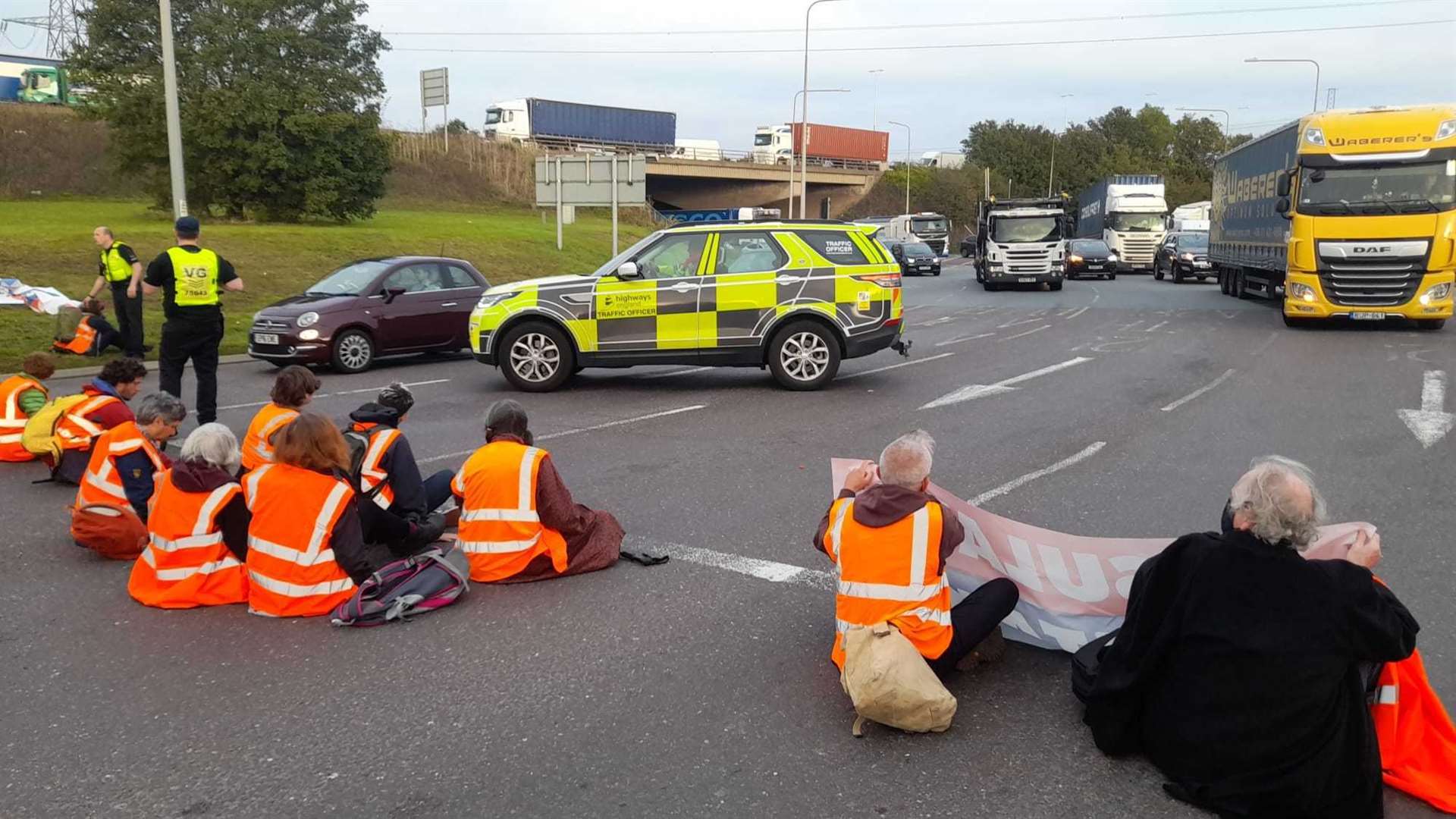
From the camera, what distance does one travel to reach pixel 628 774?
12.5ft

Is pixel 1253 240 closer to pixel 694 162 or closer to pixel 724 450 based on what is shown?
pixel 724 450

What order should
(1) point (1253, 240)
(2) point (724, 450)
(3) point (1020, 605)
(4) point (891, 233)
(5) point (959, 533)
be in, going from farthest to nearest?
(4) point (891, 233), (1) point (1253, 240), (2) point (724, 450), (3) point (1020, 605), (5) point (959, 533)

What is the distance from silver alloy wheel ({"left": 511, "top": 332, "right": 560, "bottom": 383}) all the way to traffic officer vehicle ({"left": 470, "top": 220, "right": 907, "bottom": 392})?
0.01 m

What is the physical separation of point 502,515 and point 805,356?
6.97 meters

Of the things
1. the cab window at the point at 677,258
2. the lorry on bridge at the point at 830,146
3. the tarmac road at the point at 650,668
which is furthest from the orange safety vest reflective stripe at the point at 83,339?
the lorry on bridge at the point at 830,146

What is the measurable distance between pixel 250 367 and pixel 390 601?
11.3 m

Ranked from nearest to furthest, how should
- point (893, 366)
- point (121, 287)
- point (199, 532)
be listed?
point (199, 532) → point (121, 287) → point (893, 366)

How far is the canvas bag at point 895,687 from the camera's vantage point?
3.97m

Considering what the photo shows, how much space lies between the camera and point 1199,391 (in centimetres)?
1229

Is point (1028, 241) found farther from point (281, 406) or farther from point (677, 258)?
point (281, 406)

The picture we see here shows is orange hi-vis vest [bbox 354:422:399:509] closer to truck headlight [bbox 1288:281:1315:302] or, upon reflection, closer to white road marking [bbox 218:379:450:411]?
white road marking [bbox 218:379:450:411]

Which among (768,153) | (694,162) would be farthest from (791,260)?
(768,153)

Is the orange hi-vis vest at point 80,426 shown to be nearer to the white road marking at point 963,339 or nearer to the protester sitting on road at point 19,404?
the protester sitting on road at point 19,404

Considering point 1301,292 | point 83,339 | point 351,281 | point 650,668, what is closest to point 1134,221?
point 1301,292
